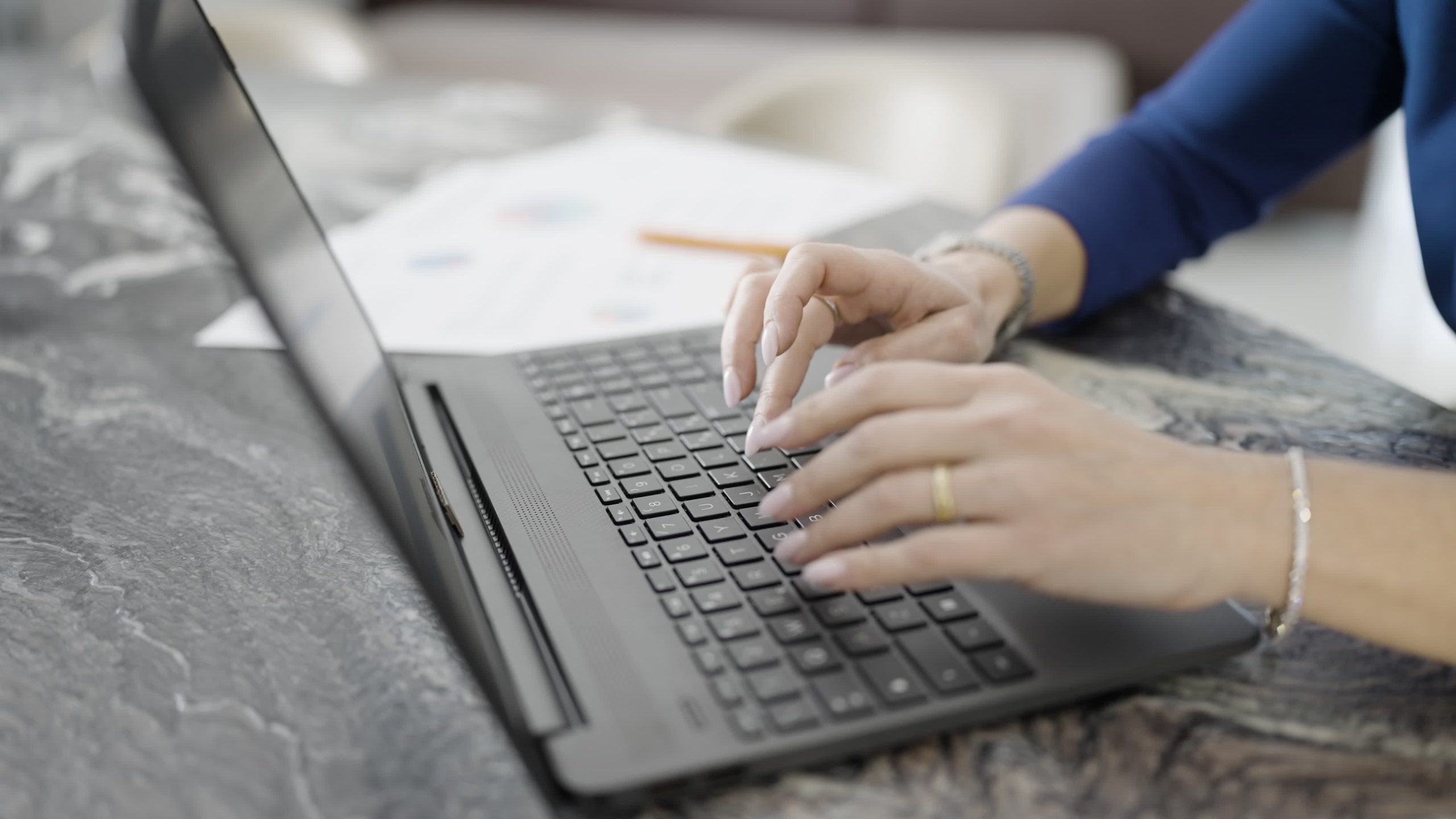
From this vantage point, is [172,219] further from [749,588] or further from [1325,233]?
[1325,233]

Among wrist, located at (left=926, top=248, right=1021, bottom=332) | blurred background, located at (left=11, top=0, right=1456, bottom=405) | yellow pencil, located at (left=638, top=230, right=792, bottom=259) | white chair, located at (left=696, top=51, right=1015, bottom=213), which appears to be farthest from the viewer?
blurred background, located at (left=11, top=0, right=1456, bottom=405)

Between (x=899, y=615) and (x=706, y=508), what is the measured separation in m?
0.11

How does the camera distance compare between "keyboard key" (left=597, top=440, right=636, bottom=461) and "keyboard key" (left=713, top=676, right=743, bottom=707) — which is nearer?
"keyboard key" (left=713, top=676, right=743, bottom=707)

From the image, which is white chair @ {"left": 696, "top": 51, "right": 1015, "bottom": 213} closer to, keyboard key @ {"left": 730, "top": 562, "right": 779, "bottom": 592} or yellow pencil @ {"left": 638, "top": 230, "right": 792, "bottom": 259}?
yellow pencil @ {"left": 638, "top": 230, "right": 792, "bottom": 259}

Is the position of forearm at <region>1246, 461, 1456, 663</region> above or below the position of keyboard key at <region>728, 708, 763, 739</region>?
below

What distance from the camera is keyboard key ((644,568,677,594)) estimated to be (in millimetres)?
440

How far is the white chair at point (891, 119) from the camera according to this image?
1.37m

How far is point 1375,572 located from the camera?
0.41 meters

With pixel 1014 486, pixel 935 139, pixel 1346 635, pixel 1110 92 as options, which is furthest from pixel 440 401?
pixel 1110 92

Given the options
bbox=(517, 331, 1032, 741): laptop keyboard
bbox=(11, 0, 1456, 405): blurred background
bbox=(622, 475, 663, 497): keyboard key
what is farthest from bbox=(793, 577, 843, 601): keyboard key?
bbox=(11, 0, 1456, 405): blurred background

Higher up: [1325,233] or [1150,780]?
[1150,780]

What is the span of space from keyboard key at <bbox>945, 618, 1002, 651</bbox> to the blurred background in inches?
49.8

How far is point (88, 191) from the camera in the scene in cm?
109

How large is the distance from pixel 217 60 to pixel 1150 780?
552mm
